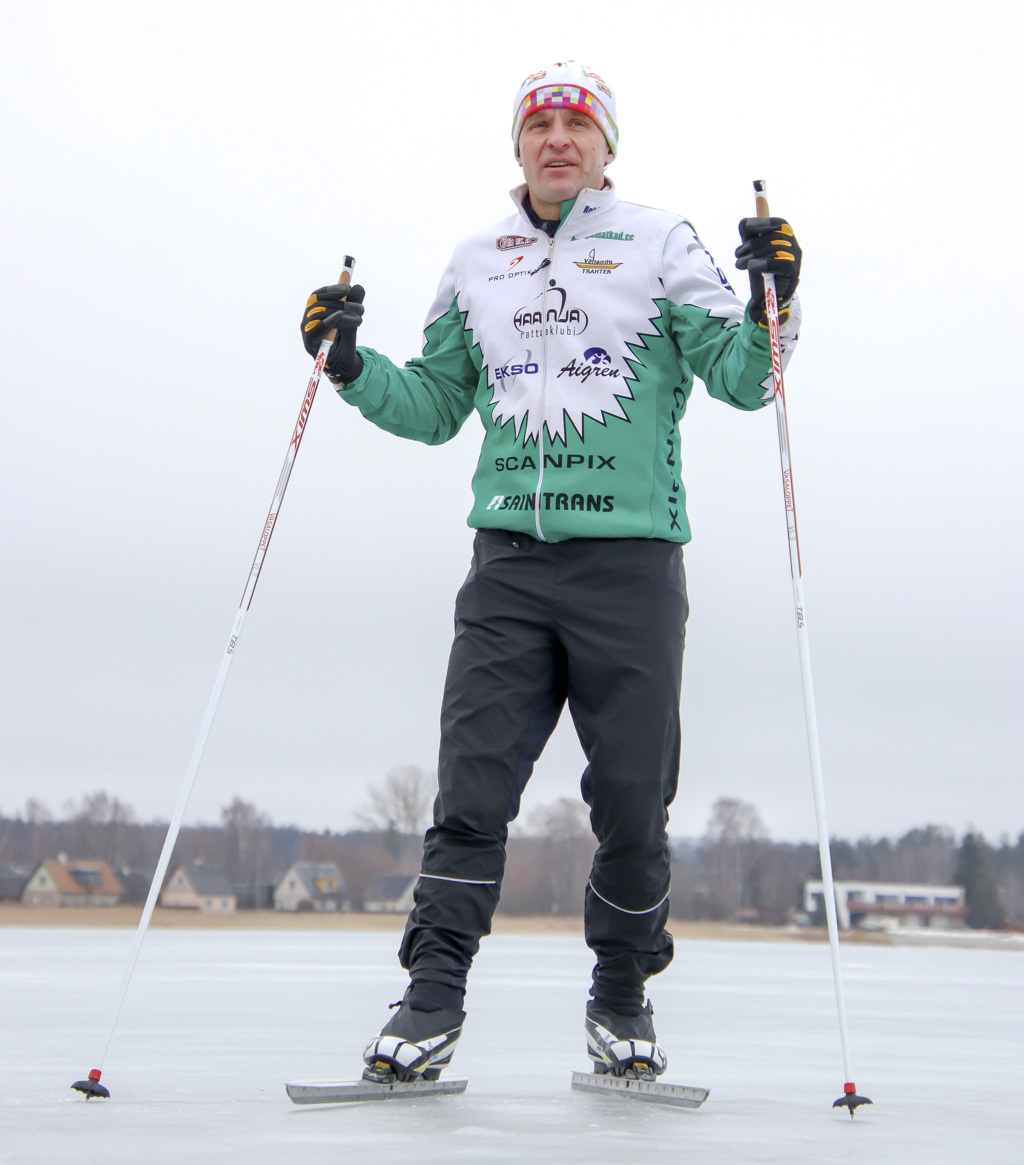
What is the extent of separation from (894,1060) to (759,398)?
1.81 metres

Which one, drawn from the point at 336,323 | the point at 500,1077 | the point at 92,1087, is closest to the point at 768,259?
the point at 336,323

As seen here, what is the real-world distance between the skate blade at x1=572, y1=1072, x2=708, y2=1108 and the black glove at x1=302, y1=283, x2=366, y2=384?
1.66m

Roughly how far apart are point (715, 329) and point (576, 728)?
95 cm

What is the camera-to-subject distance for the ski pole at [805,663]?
224 centimetres

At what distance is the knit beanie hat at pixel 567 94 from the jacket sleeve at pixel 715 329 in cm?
35

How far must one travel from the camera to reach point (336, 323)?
9.96 ft

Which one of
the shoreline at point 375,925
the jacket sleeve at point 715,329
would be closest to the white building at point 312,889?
the shoreline at point 375,925

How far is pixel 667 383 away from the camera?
306 centimetres

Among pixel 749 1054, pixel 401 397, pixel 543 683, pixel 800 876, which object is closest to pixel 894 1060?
pixel 749 1054

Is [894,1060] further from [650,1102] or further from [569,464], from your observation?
[569,464]

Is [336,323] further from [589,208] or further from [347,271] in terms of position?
[589,208]

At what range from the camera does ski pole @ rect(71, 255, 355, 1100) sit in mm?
2317

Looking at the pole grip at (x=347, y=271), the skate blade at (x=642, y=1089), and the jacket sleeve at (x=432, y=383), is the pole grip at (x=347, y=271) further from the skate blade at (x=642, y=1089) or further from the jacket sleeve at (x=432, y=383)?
the skate blade at (x=642, y=1089)

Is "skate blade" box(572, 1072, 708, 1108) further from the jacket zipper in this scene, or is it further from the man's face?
the man's face
